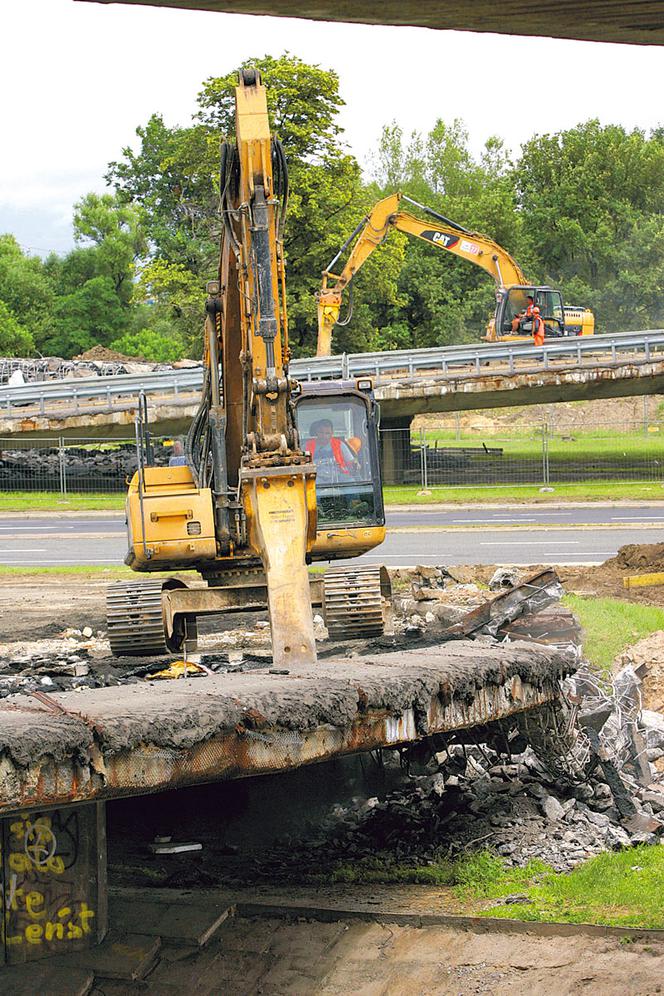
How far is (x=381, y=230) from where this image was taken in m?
35.5

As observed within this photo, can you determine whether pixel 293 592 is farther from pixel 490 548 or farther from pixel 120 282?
pixel 120 282

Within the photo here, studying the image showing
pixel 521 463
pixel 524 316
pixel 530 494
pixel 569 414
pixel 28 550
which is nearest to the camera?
pixel 28 550

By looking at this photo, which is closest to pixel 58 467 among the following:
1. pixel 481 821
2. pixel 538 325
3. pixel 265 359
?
pixel 538 325

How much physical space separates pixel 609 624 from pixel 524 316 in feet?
90.2

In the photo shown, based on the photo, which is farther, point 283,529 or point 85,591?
point 85,591

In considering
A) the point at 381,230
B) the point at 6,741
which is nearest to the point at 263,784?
the point at 6,741

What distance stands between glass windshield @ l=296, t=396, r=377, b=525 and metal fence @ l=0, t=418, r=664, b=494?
19.6 m

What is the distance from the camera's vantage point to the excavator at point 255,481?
10711mm

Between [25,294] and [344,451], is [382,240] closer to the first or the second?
[344,451]

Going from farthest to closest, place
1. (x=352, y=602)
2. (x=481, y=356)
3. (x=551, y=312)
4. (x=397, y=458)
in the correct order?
(x=551, y=312) → (x=397, y=458) → (x=481, y=356) → (x=352, y=602)

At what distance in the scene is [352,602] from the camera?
41.8 ft

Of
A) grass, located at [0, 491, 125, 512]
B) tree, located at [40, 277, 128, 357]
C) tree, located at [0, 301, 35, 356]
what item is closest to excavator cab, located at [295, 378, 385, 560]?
grass, located at [0, 491, 125, 512]

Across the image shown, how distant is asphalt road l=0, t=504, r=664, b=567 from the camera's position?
22.0 meters

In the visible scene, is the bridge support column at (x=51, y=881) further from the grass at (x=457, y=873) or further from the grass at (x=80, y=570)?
the grass at (x=80, y=570)
